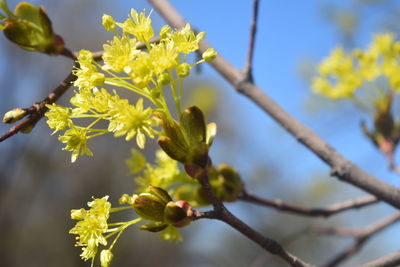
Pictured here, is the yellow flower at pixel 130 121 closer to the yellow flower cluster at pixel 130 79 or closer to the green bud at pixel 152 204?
the yellow flower cluster at pixel 130 79

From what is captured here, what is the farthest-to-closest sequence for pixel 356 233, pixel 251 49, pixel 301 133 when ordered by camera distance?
pixel 356 233
pixel 251 49
pixel 301 133

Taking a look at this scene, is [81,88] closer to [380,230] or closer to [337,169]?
[337,169]

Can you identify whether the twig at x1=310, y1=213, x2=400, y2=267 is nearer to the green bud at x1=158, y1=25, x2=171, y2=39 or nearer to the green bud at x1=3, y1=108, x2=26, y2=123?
the green bud at x1=158, y1=25, x2=171, y2=39

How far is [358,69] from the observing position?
209 centimetres

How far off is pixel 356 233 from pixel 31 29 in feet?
5.41

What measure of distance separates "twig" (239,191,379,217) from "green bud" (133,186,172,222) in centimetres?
54

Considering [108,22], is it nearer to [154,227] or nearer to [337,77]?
[154,227]

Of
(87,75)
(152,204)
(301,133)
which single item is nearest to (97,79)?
(87,75)

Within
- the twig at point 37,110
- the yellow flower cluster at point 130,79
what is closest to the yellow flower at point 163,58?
the yellow flower cluster at point 130,79

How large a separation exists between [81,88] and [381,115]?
1.50 m

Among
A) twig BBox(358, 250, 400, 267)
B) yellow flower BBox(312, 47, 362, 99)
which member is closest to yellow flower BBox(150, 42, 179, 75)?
twig BBox(358, 250, 400, 267)

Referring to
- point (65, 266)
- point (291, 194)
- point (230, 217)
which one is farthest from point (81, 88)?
point (65, 266)

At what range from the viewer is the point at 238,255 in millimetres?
7938

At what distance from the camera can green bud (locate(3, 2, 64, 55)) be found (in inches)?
34.9
